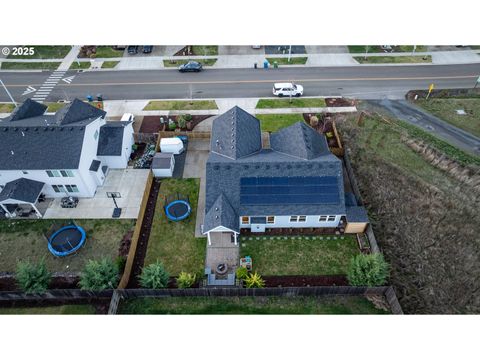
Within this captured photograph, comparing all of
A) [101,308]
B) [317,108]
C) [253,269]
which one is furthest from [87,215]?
[317,108]

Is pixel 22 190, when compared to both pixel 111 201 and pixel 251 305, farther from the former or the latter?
pixel 251 305

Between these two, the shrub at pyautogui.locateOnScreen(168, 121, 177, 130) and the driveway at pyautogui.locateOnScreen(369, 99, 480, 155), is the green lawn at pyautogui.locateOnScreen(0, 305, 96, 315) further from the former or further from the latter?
the driveway at pyautogui.locateOnScreen(369, 99, 480, 155)

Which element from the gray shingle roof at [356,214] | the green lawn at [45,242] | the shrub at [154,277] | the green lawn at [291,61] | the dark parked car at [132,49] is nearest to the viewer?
the shrub at [154,277]

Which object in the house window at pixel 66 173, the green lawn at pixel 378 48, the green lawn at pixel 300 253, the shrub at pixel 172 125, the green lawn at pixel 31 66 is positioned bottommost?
the green lawn at pixel 300 253

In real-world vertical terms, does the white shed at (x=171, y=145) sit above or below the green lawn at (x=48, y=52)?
below

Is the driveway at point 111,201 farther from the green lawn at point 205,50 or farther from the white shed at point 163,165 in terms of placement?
the green lawn at point 205,50

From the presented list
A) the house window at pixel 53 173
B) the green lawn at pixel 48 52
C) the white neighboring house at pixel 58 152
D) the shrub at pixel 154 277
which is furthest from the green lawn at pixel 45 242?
the green lawn at pixel 48 52

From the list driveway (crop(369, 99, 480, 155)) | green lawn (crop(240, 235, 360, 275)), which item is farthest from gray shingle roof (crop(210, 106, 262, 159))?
driveway (crop(369, 99, 480, 155))

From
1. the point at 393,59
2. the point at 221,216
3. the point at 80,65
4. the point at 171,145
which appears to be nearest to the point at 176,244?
the point at 221,216
